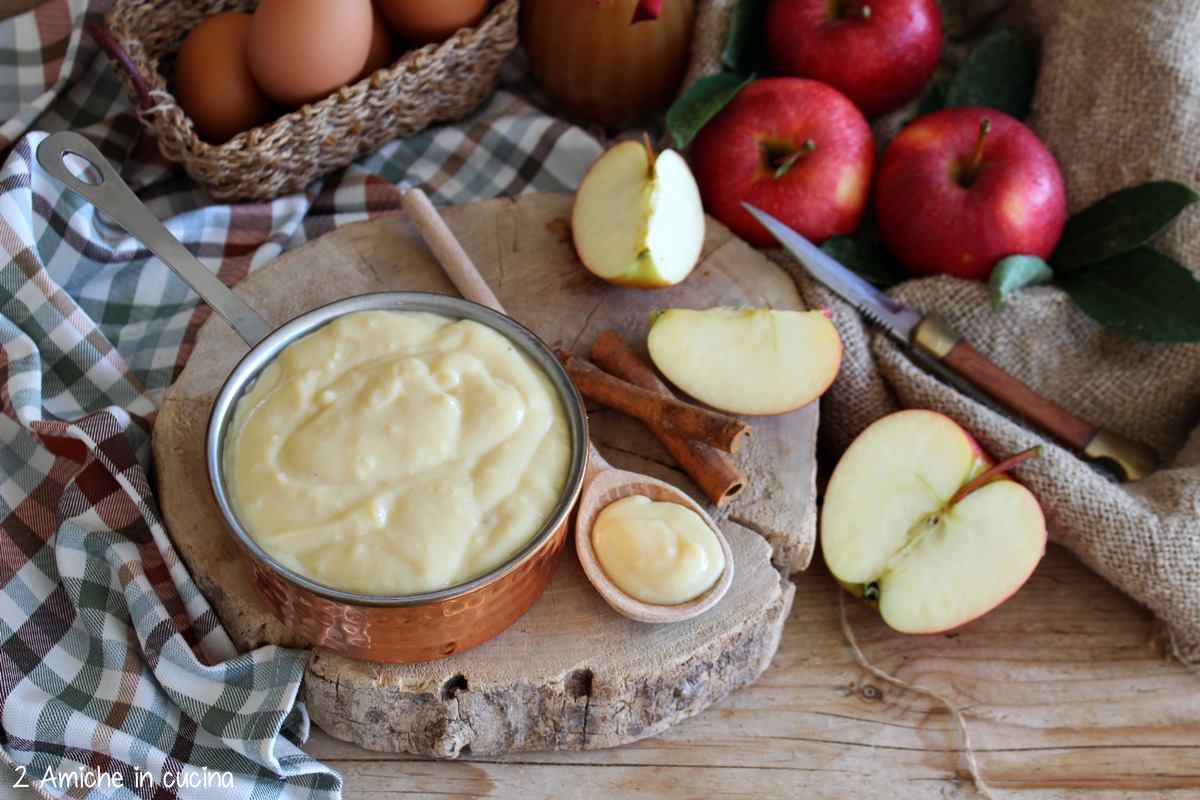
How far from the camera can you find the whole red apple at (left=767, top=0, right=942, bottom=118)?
1762 millimetres

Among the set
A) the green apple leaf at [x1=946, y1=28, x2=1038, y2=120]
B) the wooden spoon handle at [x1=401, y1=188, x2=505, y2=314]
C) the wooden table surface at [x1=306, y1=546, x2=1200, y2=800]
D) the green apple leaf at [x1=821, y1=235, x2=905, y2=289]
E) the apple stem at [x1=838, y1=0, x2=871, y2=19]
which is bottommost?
the wooden table surface at [x1=306, y1=546, x2=1200, y2=800]

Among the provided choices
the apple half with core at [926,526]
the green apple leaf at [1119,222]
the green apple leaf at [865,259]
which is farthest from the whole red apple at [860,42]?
the apple half with core at [926,526]

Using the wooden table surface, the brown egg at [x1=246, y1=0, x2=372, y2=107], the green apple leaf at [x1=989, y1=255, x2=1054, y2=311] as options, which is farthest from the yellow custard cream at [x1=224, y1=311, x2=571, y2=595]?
the green apple leaf at [x1=989, y1=255, x2=1054, y2=311]

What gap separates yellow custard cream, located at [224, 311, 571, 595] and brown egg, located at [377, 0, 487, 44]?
0.64m

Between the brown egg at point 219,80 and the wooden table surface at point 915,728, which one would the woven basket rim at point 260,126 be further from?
the wooden table surface at point 915,728

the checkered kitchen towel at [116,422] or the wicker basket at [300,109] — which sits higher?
the wicker basket at [300,109]

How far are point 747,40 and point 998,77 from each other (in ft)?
1.45

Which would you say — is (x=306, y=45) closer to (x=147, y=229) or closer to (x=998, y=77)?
(x=147, y=229)

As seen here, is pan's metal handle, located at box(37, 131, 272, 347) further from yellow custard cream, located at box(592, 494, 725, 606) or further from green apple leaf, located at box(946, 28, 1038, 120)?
green apple leaf, located at box(946, 28, 1038, 120)

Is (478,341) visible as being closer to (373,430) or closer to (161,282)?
(373,430)

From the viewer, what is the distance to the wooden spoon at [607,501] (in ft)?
4.17

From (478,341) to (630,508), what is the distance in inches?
10.9

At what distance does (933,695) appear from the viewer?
→ 149cm

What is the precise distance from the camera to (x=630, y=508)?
4.33 ft
